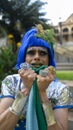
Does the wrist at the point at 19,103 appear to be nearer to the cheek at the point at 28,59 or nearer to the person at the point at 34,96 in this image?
the person at the point at 34,96

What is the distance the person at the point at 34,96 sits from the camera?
1.96 meters

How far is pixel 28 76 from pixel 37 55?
26 centimetres

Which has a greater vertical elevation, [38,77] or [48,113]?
[38,77]

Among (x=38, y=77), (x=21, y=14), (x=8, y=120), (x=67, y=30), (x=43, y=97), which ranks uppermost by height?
(x=67, y=30)

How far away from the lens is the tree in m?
28.6

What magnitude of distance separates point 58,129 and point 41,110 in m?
0.14

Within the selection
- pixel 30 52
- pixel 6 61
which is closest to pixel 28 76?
pixel 30 52

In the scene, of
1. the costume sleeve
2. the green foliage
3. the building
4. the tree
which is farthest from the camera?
the building

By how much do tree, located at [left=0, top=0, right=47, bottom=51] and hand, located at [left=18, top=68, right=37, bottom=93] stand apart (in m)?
26.5

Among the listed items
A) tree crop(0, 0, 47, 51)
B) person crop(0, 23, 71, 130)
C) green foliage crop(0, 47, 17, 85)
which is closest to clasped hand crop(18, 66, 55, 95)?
person crop(0, 23, 71, 130)

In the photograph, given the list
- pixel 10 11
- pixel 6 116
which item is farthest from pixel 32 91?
pixel 10 11

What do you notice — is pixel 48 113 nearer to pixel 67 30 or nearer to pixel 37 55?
pixel 37 55

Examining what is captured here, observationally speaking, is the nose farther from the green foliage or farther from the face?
the green foliage

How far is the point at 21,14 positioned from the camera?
29.2 metres
